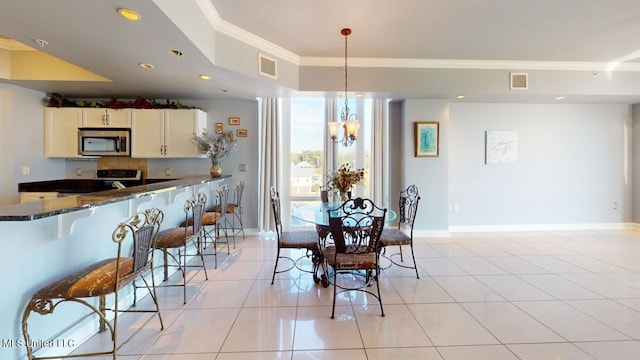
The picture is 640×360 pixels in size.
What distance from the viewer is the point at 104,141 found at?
4273mm

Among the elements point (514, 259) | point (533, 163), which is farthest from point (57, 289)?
point (533, 163)

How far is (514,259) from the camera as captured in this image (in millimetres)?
3771

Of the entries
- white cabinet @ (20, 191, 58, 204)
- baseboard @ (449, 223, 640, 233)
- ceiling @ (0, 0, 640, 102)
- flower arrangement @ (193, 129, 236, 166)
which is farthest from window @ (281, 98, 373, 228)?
white cabinet @ (20, 191, 58, 204)

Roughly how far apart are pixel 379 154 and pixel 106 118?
14.8ft

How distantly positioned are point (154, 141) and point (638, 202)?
8817 mm

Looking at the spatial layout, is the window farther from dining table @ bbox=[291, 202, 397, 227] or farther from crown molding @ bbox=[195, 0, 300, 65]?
dining table @ bbox=[291, 202, 397, 227]

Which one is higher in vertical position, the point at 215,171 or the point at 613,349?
the point at 215,171

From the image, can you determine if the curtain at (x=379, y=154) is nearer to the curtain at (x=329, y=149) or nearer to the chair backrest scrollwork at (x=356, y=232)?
the curtain at (x=329, y=149)

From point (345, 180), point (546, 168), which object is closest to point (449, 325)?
point (345, 180)

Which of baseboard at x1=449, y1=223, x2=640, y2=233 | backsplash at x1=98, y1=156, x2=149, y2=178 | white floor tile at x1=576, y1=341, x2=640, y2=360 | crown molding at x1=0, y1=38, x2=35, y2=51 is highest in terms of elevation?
crown molding at x1=0, y1=38, x2=35, y2=51

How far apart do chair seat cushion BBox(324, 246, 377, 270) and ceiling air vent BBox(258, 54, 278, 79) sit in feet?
8.56

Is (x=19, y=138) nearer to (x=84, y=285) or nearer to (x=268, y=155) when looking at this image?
(x=268, y=155)

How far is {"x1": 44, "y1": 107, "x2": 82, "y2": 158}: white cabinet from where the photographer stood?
4.17 meters

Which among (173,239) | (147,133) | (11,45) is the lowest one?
(173,239)
